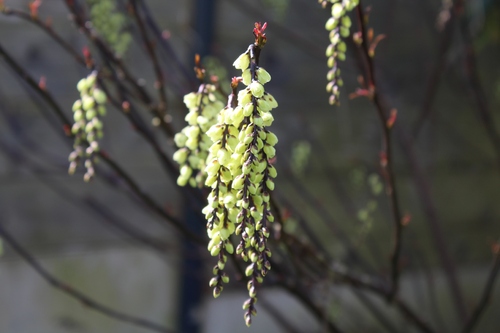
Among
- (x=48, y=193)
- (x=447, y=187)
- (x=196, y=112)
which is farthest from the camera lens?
(x=447, y=187)

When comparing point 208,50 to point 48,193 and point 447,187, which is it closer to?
point 48,193

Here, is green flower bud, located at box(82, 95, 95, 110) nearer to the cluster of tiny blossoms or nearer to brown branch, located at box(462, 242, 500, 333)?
the cluster of tiny blossoms

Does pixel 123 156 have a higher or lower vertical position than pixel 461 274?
higher

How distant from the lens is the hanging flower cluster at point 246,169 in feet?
2.51

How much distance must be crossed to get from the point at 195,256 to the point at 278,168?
50 centimetres

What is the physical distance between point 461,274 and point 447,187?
18.6 inches

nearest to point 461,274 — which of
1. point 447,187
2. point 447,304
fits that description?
point 447,304

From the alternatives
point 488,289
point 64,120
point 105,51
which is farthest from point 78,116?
point 488,289

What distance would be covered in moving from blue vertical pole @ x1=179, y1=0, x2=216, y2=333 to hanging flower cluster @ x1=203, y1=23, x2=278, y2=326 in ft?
5.70

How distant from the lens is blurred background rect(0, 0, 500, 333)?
243 centimetres

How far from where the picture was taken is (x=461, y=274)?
3322 mm

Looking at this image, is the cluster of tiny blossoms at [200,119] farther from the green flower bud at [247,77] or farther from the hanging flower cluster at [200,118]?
the green flower bud at [247,77]

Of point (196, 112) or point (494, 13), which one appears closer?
point (196, 112)

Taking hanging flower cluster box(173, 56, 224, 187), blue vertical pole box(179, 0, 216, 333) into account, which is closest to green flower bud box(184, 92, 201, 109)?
hanging flower cluster box(173, 56, 224, 187)
